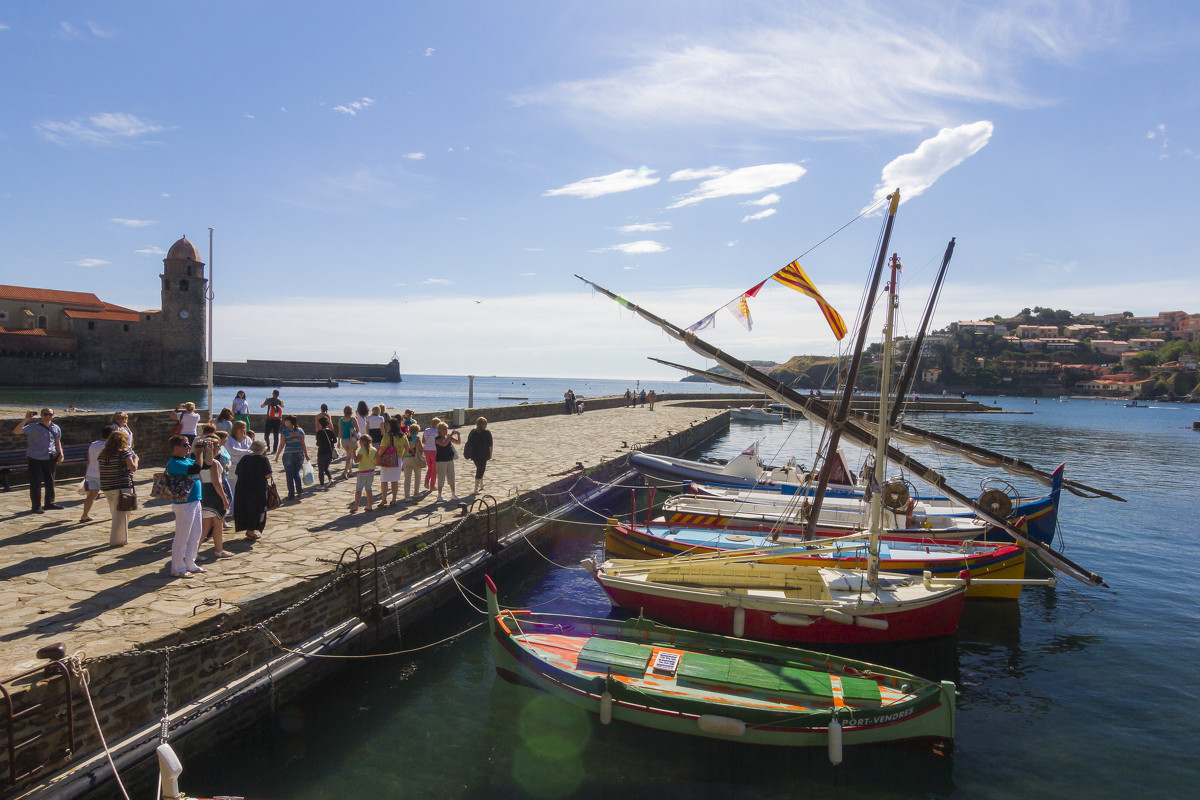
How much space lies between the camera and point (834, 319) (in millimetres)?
11758

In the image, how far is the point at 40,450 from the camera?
9.55m

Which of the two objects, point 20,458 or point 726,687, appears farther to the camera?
point 20,458

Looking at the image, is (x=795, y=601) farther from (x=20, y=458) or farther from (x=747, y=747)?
(x=20, y=458)

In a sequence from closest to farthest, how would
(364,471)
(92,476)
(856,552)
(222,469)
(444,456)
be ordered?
(222,469) → (92,476) → (364,471) → (856,552) → (444,456)

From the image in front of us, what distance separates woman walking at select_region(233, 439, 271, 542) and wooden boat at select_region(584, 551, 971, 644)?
5357 millimetres

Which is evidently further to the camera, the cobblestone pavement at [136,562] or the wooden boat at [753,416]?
the wooden boat at [753,416]

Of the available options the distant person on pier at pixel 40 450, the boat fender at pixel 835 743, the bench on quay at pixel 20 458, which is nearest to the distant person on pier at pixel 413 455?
the distant person on pier at pixel 40 450

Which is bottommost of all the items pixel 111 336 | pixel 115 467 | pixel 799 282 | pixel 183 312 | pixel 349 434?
pixel 349 434

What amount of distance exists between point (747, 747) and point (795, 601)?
242 cm

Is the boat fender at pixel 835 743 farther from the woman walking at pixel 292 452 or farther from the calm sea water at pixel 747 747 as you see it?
the woman walking at pixel 292 452

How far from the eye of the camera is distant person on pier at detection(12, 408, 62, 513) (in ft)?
30.9

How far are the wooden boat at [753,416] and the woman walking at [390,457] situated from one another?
2072 inches

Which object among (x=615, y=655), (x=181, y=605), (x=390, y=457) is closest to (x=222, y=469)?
(x=181, y=605)

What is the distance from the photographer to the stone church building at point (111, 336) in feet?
243
